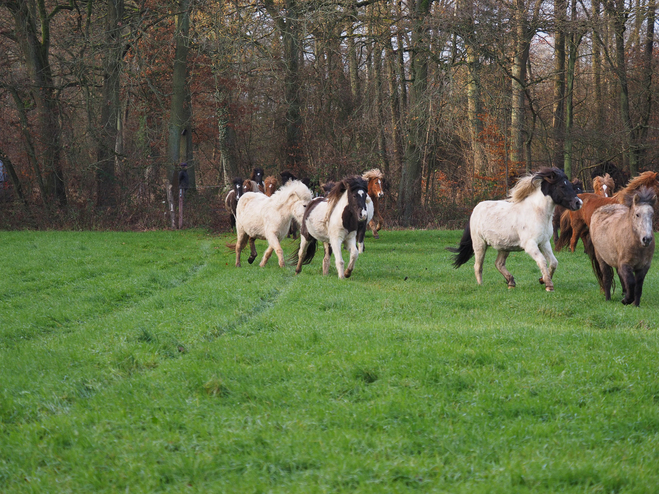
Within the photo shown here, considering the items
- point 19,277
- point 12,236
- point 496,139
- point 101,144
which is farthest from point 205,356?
point 496,139

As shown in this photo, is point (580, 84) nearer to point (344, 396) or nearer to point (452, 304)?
point (452, 304)

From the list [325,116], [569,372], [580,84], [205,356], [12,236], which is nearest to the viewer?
[569,372]

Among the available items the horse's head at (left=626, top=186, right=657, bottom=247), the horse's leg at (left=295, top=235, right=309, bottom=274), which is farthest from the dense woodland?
the horse's head at (left=626, top=186, right=657, bottom=247)

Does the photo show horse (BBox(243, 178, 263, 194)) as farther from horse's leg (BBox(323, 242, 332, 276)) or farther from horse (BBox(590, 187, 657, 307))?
horse (BBox(590, 187, 657, 307))

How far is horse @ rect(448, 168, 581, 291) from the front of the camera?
419 inches

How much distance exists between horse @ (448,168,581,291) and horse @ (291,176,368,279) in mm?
2140

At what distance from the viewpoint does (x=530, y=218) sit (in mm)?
10875

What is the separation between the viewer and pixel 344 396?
538 cm

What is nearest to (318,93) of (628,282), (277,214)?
(277,214)

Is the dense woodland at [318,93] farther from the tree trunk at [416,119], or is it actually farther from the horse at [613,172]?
the horse at [613,172]

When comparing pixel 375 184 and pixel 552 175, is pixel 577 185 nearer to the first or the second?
pixel 552 175

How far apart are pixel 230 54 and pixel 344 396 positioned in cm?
1800

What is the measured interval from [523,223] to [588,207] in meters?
2.84

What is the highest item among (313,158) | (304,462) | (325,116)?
(325,116)
